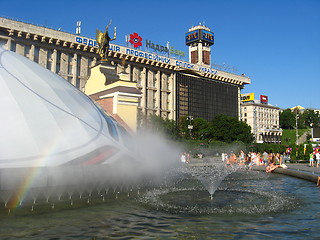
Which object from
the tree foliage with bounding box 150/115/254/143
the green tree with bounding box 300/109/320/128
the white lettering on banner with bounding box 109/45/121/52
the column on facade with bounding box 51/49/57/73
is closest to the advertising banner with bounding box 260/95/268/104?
the green tree with bounding box 300/109/320/128

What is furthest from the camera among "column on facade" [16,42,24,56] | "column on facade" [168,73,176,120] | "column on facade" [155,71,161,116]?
"column on facade" [168,73,176,120]

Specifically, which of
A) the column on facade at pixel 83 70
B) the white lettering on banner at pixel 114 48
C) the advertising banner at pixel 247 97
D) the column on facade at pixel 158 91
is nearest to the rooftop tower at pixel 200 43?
the column on facade at pixel 158 91

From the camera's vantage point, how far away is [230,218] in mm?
7535

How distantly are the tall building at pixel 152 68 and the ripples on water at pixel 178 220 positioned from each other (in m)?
21.1

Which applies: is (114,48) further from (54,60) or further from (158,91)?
(158,91)

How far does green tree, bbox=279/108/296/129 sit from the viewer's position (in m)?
128

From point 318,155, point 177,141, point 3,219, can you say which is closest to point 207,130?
point 177,141

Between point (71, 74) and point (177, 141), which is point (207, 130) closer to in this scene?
point (177, 141)

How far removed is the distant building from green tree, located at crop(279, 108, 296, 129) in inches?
632

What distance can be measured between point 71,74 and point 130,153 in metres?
44.1

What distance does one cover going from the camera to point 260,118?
110 meters

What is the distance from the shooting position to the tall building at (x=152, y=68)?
47.1 m

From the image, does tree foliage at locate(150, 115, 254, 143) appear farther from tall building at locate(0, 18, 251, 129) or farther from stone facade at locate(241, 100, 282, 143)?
stone facade at locate(241, 100, 282, 143)

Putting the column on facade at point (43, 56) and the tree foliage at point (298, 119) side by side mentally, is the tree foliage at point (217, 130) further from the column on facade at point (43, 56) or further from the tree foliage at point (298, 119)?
the tree foliage at point (298, 119)
